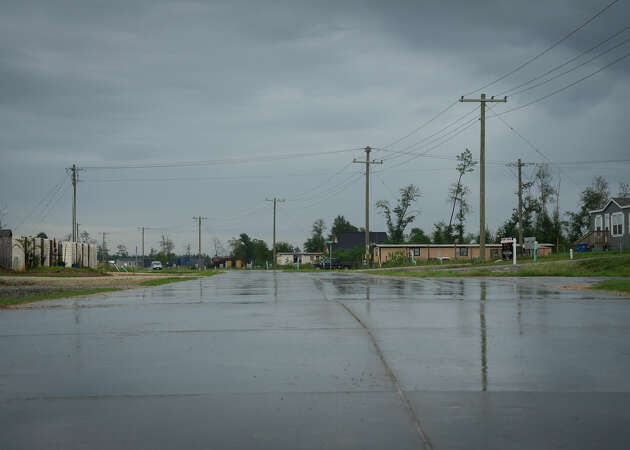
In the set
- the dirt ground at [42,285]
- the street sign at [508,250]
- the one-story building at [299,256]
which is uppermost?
the street sign at [508,250]

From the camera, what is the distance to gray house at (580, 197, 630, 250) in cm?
4703

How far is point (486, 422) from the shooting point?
12.7ft

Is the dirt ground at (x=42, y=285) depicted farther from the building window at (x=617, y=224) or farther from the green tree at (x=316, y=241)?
the green tree at (x=316, y=241)

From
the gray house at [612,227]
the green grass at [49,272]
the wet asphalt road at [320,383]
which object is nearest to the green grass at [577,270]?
the wet asphalt road at [320,383]

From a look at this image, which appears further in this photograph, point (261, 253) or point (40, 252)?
point (261, 253)

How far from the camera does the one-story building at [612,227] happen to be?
47044mm

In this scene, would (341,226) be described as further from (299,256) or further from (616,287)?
(616,287)

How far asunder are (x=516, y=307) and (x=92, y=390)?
8.25 meters

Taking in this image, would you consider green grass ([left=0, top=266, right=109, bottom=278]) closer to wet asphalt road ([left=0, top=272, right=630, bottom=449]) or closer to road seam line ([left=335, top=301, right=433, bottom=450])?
wet asphalt road ([left=0, top=272, right=630, bottom=449])

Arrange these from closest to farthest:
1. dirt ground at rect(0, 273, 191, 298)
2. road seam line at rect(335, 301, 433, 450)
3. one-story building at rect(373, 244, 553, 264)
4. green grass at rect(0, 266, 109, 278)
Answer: road seam line at rect(335, 301, 433, 450) → dirt ground at rect(0, 273, 191, 298) → green grass at rect(0, 266, 109, 278) → one-story building at rect(373, 244, 553, 264)

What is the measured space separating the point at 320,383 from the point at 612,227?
52.2 m

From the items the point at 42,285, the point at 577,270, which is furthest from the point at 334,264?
the point at 42,285

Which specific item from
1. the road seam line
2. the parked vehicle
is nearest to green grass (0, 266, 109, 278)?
the road seam line

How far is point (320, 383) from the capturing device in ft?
16.3
